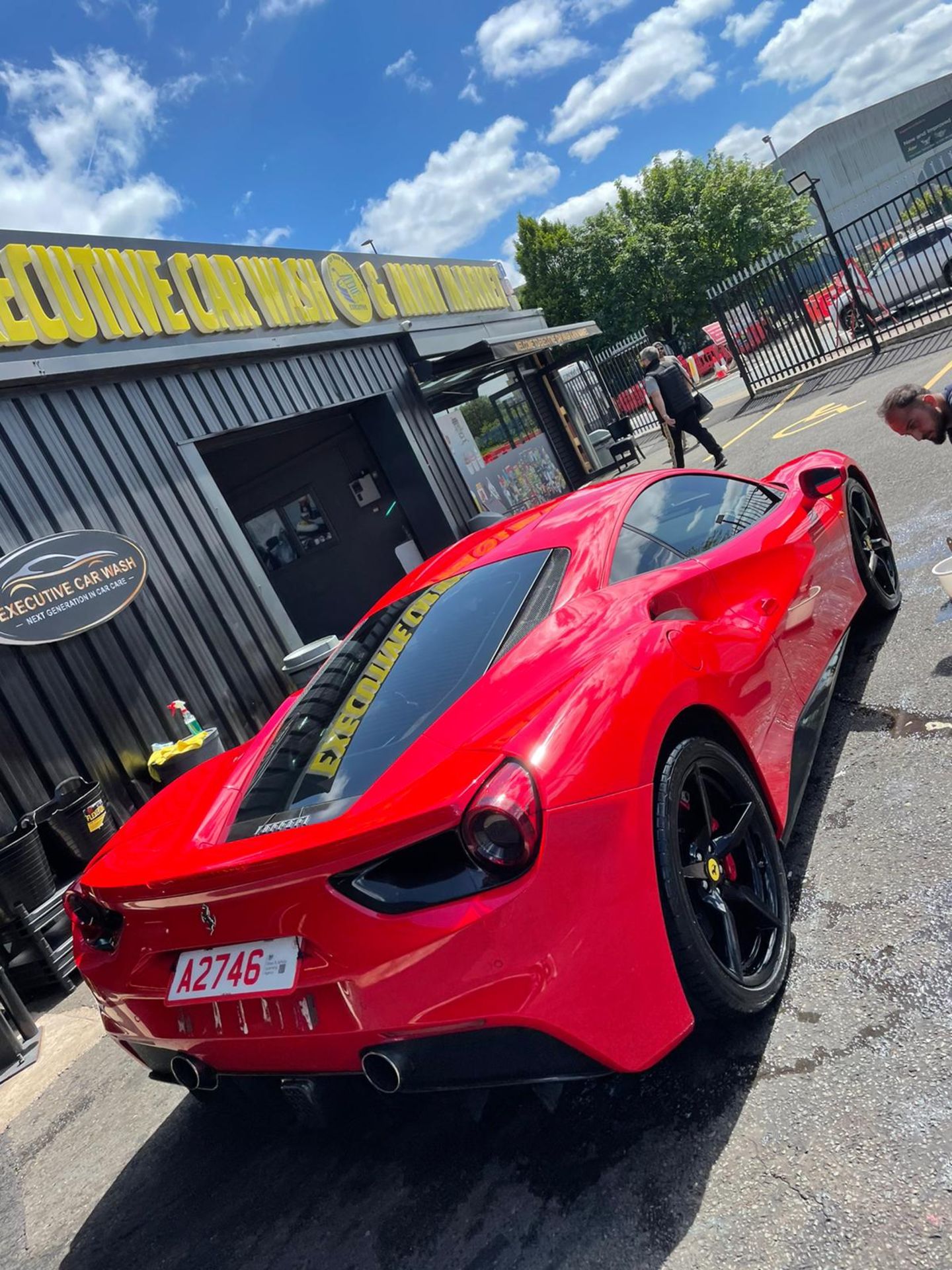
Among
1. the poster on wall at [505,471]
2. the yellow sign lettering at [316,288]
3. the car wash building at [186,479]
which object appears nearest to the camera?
the car wash building at [186,479]

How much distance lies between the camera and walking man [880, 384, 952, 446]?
158 inches

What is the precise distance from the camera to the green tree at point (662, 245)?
4006cm

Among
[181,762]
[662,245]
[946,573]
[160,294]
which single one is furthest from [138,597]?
[662,245]

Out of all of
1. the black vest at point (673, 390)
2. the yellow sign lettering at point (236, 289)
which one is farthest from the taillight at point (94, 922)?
the black vest at point (673, 390)

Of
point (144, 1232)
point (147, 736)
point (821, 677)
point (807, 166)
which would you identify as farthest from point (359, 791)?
point (807, 166)

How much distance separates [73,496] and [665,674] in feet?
17.5

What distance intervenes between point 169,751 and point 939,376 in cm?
937

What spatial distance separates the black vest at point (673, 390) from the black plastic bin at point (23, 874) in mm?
8682

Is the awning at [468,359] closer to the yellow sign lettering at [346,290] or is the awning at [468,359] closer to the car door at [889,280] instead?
the yellow sign lettering at [346,290]

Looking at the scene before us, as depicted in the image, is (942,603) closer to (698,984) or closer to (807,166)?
(698,984)

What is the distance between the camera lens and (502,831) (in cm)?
188

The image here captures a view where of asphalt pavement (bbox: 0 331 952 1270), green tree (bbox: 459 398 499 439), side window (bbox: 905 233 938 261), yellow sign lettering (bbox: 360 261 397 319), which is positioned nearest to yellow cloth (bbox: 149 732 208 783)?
asphalt pavement (bbox: 0 331 952 1270)

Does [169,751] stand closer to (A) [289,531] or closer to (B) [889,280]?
(A) [289,531]

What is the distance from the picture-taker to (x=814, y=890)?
2.80 metres
